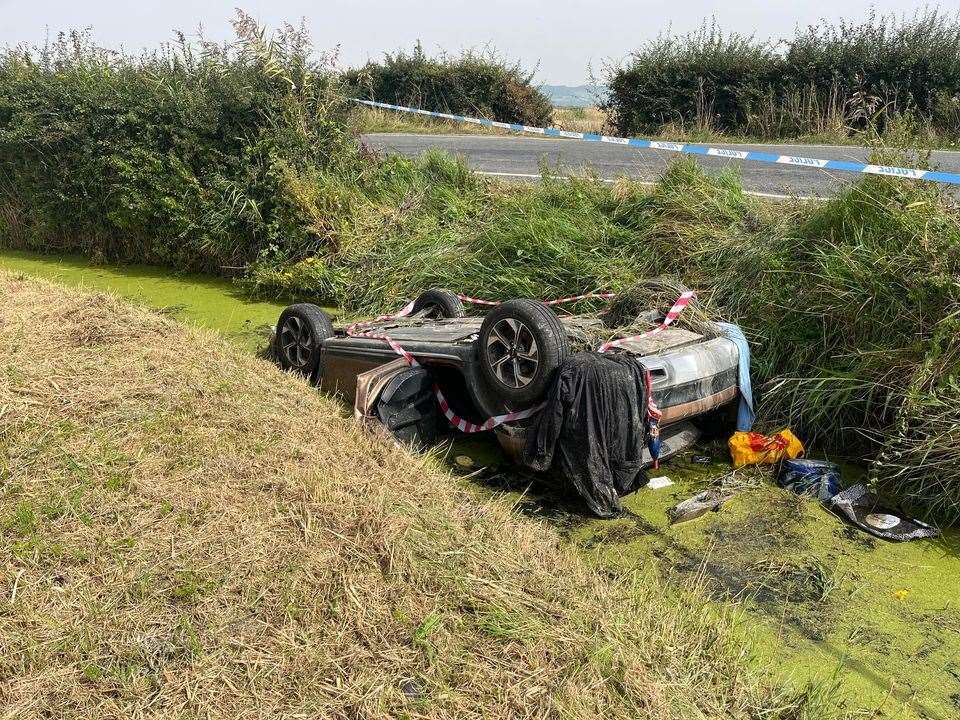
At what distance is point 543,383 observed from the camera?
4.53 metres

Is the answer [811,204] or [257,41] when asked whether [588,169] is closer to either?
[811,204]

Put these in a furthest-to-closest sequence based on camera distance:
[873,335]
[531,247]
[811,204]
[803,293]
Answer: [531,247], [811,204], [803,293], [873,335]

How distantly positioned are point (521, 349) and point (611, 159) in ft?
29.5

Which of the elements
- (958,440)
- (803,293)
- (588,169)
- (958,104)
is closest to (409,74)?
(958,104)

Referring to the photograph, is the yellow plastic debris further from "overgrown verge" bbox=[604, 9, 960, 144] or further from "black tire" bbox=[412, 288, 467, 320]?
"overgrown verge" bbox=[604, 9, 960, 144]

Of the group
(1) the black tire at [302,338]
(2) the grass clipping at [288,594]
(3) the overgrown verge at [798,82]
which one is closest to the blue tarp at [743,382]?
(2) the grass clipping at [288,594]

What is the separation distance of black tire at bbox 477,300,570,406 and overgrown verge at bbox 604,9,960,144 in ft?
43.1

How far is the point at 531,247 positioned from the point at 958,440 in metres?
4.24

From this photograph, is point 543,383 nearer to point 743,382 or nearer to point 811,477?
point 743,382

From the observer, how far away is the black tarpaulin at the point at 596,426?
4.36m

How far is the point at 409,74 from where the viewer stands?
2497cm

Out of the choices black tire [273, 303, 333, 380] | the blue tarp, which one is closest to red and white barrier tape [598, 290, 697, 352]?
the blue tarp

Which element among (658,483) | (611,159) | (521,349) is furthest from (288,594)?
(611,159)

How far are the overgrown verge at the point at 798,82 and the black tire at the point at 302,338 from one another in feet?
42.0
